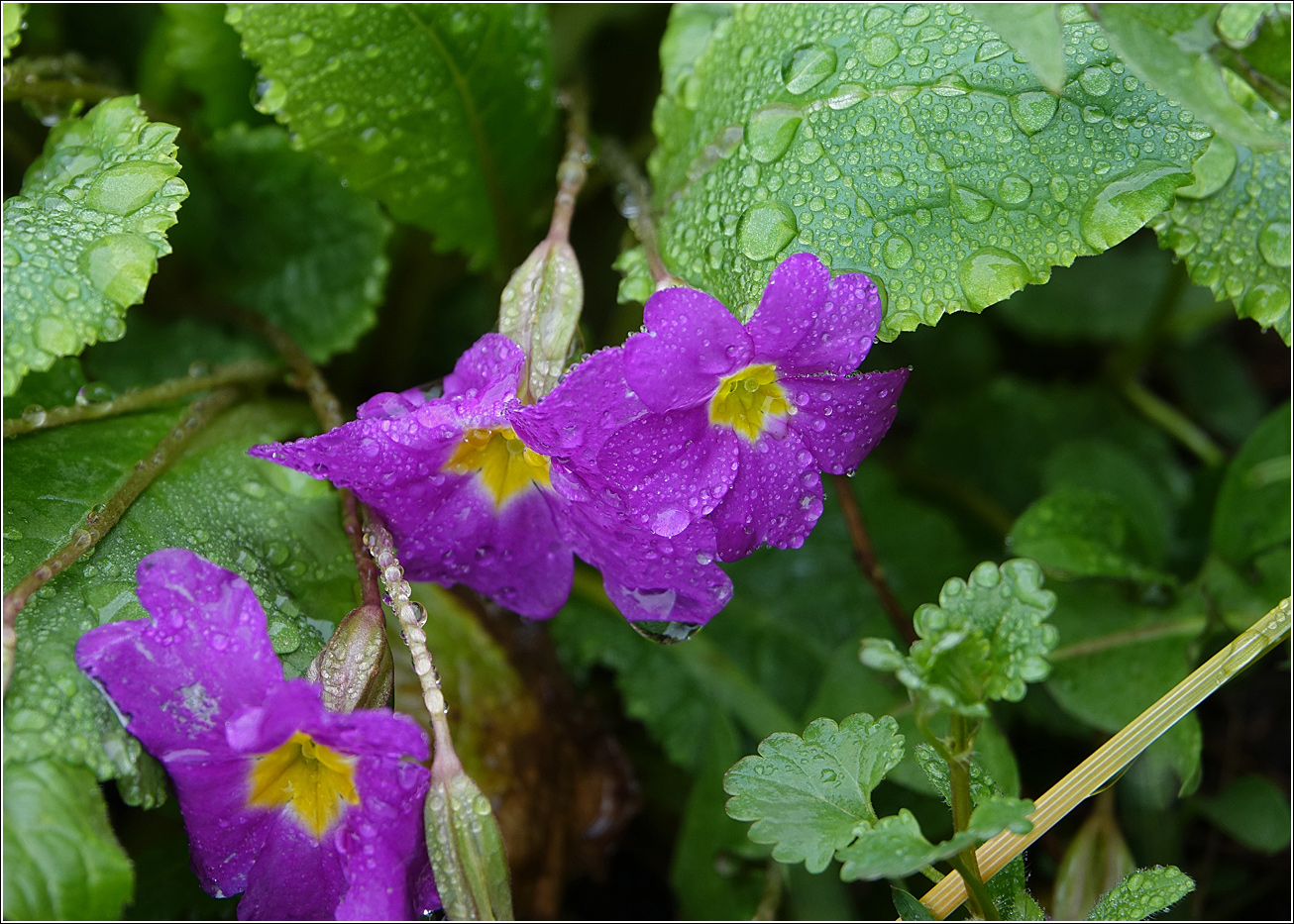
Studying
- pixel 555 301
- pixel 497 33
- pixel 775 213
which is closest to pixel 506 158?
pixel 497 33

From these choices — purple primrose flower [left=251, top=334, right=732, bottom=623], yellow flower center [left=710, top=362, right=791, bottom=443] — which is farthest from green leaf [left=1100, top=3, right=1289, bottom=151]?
purple primrose flower [left=251, top=334, right=732, bottom=623]

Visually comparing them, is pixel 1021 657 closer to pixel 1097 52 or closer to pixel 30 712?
pixel 1097 52

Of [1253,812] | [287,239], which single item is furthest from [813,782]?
[287,239]

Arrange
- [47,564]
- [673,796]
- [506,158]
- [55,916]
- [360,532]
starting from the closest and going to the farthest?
[55,916], [47,564], [360,532], [506,158], [673,796]

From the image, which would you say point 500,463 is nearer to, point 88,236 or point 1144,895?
point 88,236

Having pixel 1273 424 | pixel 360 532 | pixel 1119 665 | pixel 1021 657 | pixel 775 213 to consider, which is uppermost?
pixel 775 213

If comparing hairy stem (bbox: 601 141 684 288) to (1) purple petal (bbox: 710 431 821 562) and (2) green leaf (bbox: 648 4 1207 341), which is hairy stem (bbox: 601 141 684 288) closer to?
(2) green leaf (bbox: 648 4 1207 341)
